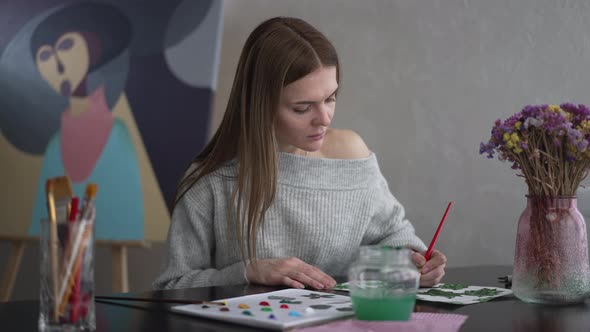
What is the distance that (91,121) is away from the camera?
8.16ft

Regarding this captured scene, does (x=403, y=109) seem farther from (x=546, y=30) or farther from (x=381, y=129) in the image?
(x=546, y=30)

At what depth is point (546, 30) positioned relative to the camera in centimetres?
209

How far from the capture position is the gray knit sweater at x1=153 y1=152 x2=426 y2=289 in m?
1.68

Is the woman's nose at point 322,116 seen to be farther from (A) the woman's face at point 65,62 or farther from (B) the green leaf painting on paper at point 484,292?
(A) the woman's face at point 65,62

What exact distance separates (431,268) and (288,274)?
0.92ft

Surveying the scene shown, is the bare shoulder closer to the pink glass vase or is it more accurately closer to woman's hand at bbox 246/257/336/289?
woman's hand at bbox 246/257/336/289

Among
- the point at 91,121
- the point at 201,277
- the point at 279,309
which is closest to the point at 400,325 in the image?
the point at 279,309

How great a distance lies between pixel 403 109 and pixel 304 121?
757mm

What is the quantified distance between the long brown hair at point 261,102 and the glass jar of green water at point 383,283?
26.2 inches

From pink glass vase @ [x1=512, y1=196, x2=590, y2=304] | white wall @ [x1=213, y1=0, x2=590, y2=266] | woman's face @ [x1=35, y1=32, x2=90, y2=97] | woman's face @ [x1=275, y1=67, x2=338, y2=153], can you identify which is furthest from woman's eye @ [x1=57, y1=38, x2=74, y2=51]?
pink glass vase @ [x1=512, y1=196, x2=590, y2=304]

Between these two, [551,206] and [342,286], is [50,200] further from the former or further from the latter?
[551,206]

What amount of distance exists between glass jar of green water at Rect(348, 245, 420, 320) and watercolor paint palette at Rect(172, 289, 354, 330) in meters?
0.07

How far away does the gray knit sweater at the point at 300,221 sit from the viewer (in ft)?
5.50

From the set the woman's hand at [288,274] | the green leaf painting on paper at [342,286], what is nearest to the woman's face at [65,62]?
the woman's hand at [288,274]
